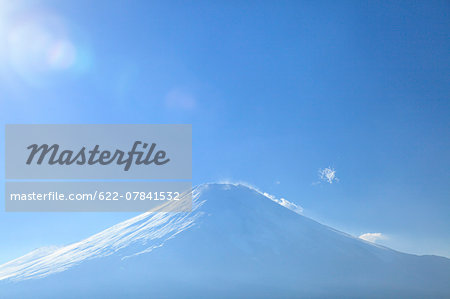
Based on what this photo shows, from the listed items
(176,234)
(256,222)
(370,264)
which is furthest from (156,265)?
(370,264)

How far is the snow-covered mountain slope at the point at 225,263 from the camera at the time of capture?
254 ft

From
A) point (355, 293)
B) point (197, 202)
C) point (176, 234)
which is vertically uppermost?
point (197, 202)

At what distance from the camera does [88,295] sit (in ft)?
244

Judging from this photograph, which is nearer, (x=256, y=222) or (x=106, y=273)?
(x=106, y=273)

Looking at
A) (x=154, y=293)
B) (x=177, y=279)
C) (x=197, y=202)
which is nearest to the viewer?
(x=154, y=293)

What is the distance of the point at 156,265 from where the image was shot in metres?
85.1

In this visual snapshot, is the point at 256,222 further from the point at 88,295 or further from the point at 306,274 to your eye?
the point at 88,295

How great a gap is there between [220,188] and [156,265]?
143 ft

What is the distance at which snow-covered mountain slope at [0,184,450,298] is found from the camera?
77500mm

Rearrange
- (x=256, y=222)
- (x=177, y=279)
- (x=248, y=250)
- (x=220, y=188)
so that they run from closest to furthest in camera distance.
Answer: (x=177, y=279), (x=248, y=250), (x=256, y=222), (x=220, y=188)

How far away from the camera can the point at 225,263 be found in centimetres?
8688

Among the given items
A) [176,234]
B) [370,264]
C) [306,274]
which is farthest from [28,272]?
[370,264]

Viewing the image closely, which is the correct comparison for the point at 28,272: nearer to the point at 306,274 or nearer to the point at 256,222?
the point at 256,222

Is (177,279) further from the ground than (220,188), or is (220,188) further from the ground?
(220,188)
